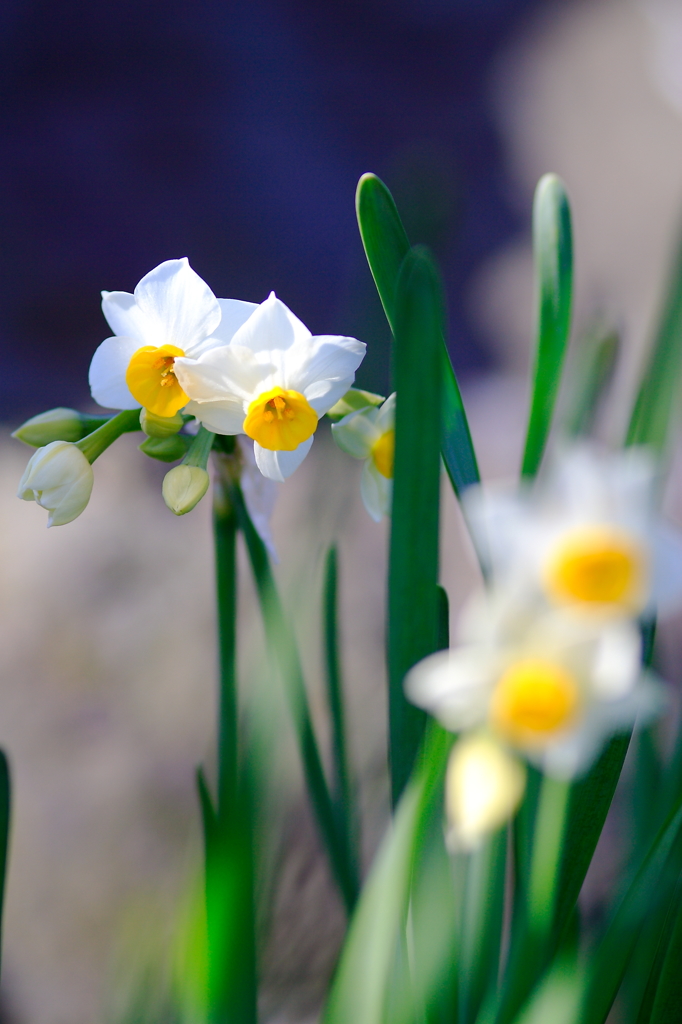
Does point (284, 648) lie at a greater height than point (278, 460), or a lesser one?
lesser

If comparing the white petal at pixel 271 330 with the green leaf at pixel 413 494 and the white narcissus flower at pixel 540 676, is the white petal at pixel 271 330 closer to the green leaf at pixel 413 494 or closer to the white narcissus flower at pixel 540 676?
the green leaf at pixel 413 494

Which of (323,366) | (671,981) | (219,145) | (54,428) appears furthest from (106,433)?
(219,145)

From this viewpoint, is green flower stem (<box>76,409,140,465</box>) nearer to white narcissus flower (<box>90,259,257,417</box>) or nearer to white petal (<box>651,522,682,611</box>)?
white narcissus flower (<box>90,259,257,417</box>)

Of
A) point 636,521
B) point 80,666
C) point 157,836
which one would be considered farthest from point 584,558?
point 80,666

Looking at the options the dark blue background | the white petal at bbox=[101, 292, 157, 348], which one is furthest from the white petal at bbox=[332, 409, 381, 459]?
the dark blue background

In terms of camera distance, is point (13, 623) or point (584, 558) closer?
point (584, 558)

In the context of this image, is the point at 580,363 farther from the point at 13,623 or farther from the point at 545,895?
the point at 13,623

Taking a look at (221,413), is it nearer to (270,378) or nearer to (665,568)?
(270,378)
